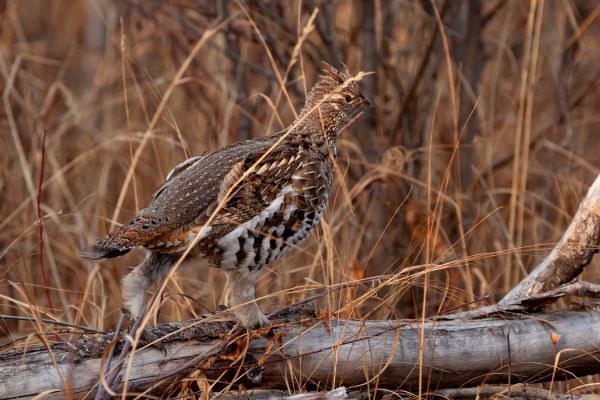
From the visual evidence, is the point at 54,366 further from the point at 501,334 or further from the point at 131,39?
the point at 131,39

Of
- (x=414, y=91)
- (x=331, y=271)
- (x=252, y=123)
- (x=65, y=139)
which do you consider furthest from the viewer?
(x=65, y=139)

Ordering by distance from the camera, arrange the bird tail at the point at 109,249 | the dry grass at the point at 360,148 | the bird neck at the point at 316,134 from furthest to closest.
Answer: the dry grass at the point at 360,148 → the bird neck at the point at 316,134 → the bird tail at the point at 109,249

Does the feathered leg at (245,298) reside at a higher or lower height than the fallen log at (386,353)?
higher

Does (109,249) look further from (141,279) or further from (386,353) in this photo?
(386,353)

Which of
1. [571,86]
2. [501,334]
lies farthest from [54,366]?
[571,86]

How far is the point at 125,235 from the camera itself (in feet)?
9.89

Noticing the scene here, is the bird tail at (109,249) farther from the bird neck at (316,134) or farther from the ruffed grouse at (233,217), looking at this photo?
the bird neck at (316,134)

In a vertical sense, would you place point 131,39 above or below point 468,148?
above

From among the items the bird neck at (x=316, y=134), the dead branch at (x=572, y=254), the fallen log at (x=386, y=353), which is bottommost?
the fallen log at (x=386, y=353)

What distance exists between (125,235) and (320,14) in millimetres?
2329

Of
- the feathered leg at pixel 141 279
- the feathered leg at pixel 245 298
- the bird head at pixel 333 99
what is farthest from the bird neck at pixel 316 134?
the feathered leg at pixel 141 279

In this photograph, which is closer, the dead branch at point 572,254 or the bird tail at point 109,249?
the bird tail at point 109,249

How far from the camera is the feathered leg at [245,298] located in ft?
10.7

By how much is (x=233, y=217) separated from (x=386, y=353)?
697mm
